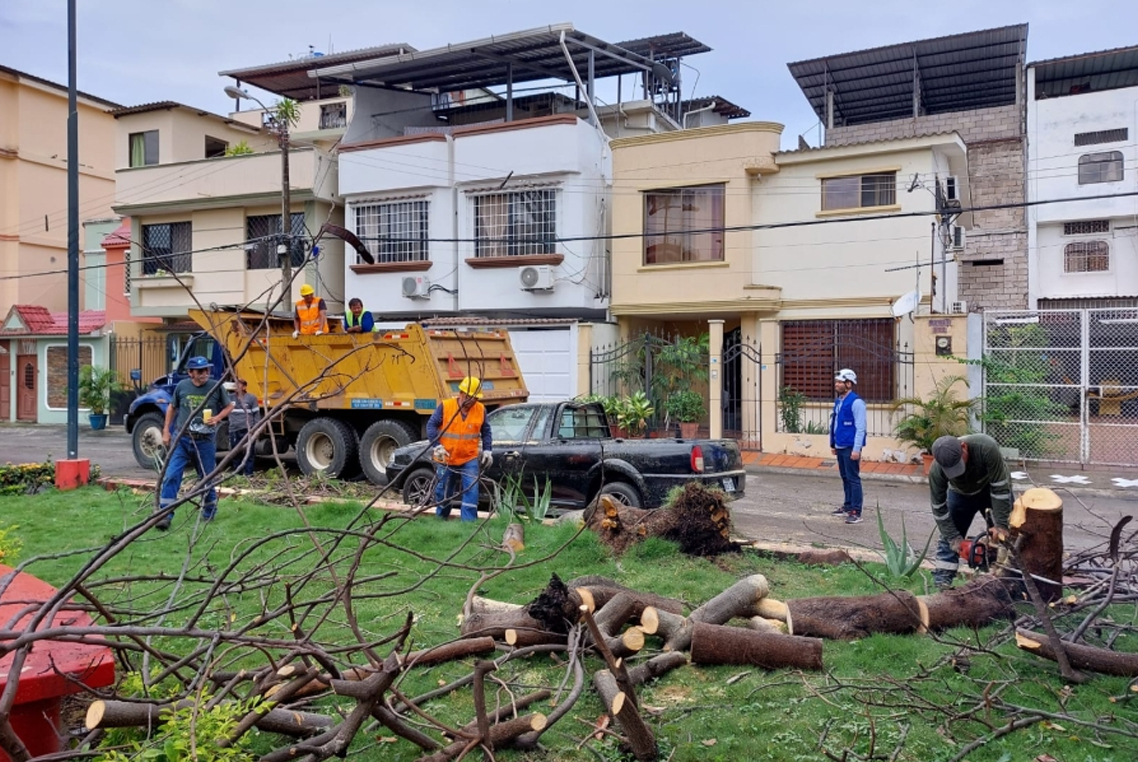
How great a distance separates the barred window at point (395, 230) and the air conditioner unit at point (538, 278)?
2941 millimetres

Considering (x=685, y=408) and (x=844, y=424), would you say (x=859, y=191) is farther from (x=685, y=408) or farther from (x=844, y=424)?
(x=844, y=424)

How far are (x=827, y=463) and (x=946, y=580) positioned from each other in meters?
9.60

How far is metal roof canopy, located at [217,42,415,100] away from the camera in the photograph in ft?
99.9

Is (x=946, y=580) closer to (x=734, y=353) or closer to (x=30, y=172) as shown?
(x=734, y=353)

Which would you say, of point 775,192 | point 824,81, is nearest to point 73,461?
point 775,192

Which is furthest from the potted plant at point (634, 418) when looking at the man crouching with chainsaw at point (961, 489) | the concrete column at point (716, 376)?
the man crouching with chainsaw at point (961, 489)

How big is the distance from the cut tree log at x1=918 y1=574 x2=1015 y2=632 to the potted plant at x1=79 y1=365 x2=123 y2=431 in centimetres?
2448

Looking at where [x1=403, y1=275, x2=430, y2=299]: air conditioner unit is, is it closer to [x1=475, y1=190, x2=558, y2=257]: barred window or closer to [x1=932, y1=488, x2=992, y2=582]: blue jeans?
[x1=475, y1=190, x2=558, y2=257]: barred window

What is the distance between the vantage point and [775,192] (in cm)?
1852

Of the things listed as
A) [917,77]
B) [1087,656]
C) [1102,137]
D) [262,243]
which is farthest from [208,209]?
[1102,137]

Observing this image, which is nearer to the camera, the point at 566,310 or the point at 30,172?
the point at 566,310

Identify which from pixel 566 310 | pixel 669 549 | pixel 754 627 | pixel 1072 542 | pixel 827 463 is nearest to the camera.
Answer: pixel 754 627

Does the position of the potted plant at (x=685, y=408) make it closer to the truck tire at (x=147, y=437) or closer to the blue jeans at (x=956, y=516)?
the truck tire at (x=147, y=437)

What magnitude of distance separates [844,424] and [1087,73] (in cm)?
Answer: 2574
